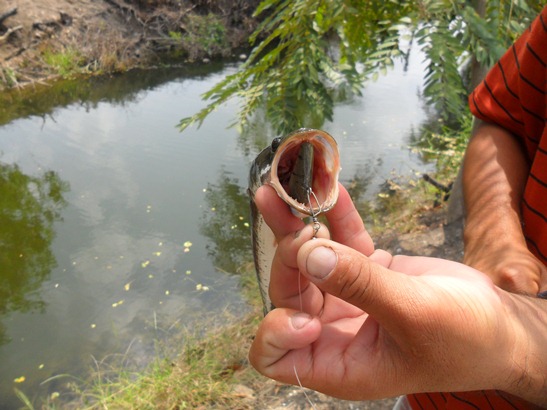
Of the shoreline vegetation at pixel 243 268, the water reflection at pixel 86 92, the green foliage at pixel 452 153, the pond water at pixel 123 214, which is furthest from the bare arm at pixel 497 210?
the water reflection at pixel 86 92

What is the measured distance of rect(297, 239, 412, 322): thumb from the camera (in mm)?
1078

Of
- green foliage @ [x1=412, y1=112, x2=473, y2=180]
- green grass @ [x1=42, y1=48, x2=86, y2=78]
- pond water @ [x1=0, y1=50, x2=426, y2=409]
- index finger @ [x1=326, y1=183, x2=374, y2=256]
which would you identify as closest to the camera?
index finger @ [x1=326, y1=183, x2=374, y2=256]

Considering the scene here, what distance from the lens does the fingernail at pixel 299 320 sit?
1.31 meters

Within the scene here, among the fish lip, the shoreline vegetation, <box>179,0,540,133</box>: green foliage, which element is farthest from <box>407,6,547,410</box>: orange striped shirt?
the shoreline vegetation

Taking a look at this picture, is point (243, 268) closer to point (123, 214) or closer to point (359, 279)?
point (123, 214)

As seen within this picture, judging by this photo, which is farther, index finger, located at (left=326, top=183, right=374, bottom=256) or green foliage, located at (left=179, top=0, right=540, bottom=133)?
green foliage, located at (left=179, top=0, right=540, bottom=133)

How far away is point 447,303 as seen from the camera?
3.59 ft

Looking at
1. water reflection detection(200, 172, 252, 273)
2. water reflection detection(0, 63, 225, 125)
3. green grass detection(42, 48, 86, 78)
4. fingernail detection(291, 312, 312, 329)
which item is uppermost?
fingernail detection(291, 312, 312, 329)

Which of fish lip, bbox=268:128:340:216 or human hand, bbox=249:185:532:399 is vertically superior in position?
fish lip, bbox=268:128:340:216

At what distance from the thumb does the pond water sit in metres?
4.20

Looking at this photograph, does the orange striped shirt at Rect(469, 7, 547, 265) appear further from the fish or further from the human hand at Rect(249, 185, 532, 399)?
the fish

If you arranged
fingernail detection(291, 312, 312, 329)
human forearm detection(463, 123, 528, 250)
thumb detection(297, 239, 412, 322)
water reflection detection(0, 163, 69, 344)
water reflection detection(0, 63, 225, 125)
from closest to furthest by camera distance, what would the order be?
thumb detection(297, 239, 412, 322) → fingernail detection(291, 312, 312, 329) → human forearm detection(463, 123, 528, 250) → water reflection detection(0, 163, 69, 344) → water reflection detection(0, 63, 225, 125)

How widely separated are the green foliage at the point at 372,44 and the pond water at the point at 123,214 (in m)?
3.34

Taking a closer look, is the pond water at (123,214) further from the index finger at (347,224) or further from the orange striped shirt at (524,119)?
the orange striped shirt at (524,119)
